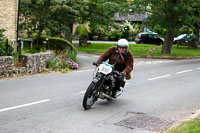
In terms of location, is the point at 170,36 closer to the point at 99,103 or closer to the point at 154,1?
the point at 154,1

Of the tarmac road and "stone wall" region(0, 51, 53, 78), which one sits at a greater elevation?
"stone wall" region(0, 51, 53, 78)

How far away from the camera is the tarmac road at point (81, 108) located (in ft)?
23.4

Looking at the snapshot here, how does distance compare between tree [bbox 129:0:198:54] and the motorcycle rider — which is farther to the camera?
tree [bbox 129:0:198:54]

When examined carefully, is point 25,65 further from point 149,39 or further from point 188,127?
point 149,39

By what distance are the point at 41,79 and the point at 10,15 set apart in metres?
8.15

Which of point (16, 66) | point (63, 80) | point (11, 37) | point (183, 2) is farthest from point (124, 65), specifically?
point (183, 2)

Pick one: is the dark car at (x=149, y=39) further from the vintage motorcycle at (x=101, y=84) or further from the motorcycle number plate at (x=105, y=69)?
the motorcycle number plate at (x=105, y=69)

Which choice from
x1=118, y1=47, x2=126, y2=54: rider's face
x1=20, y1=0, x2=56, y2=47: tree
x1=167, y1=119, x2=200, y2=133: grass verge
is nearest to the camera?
x1=167, y1=119, x2=200, y2=133: grass verge

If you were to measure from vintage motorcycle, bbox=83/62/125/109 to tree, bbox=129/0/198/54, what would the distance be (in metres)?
18.6

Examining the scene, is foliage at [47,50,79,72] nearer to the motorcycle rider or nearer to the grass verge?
the motorcycle rider

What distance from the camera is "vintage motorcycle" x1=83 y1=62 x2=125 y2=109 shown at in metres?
8.47

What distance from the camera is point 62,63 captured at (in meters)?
17.8

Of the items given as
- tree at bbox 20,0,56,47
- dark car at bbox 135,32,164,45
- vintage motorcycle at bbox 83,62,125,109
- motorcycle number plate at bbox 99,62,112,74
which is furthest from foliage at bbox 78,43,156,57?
motorcycle number plate at bbox 99,62,112,74

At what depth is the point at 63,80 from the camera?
13992 millimetres
